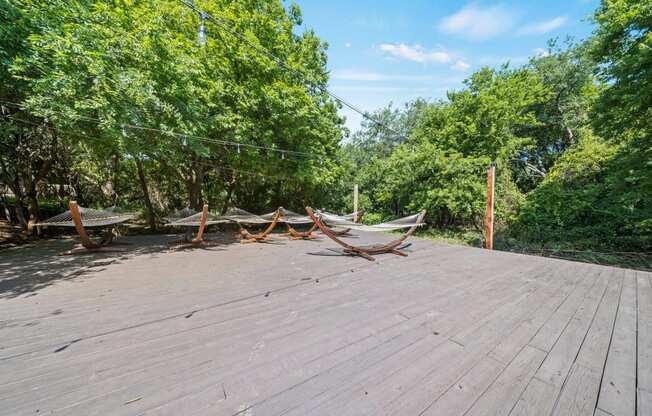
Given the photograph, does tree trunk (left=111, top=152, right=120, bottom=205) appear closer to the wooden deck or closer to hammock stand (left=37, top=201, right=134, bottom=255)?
hammock stand (left=37, top=201, right=134, bottom=255)

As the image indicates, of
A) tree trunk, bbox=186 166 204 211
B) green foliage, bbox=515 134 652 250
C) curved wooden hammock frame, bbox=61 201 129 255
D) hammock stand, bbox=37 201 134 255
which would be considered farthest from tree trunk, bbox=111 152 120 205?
green foliage, bbox=515 134 652 250

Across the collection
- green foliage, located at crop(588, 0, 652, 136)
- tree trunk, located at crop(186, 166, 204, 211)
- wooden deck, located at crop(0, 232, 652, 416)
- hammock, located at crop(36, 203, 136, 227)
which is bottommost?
wooden deck, located at crop(0, 232, 652, 416)

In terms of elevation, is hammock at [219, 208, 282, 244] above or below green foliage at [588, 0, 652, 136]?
below

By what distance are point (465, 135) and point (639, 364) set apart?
981cm

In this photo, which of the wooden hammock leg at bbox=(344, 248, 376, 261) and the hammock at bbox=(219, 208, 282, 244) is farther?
the hammock at bbox=(219, 208, 282, 244)

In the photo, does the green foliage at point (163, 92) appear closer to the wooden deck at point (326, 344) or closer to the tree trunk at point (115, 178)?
the tree trunk at point (115, 178)

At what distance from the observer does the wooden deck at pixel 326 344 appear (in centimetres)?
110

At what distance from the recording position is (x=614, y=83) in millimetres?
5098

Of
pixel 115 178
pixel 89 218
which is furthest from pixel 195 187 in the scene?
pixel 115 178

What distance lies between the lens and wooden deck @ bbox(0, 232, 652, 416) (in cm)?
110

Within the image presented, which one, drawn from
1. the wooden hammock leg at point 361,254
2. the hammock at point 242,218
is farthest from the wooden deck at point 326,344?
the hammock at point 242,218

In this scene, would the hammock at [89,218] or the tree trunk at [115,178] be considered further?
the tree trunk at [115,178]

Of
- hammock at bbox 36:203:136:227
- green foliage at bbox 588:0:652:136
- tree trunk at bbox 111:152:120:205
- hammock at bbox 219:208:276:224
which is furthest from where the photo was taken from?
tree trunk at bbox 111:152:120:205

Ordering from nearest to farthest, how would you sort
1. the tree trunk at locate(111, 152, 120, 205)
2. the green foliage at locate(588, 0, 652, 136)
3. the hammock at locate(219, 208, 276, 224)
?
the green foliage at locate(588, 0, 652, 136)
the hammock at locate(219, 208, 276, 224)
the tree trunk at locate(111, 152, 120, 205)
